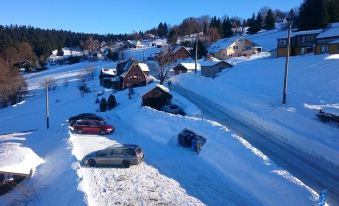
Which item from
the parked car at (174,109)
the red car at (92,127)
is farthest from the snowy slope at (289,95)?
the red car at (92,127)

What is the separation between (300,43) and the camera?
6644 centimetres

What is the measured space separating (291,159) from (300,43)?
149 feet

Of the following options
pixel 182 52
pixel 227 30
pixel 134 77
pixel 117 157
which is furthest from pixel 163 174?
pixel 227 30

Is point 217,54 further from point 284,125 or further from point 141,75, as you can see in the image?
point 284,125

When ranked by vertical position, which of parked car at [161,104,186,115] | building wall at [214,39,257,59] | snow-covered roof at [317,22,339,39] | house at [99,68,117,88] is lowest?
house at [99,68,117,88]

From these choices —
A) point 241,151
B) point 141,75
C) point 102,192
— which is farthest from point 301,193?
point 141,75

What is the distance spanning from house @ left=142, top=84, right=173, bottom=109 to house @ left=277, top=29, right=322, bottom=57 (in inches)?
1050

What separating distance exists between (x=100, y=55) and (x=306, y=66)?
115485mm

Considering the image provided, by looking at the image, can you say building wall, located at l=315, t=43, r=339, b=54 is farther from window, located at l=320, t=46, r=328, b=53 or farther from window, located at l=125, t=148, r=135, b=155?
window, located at l=125, t=148, r=135, b=155

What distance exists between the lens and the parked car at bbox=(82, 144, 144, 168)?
82.4 feet

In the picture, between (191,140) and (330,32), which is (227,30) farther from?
(191,140)

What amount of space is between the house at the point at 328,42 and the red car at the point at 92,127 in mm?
37234

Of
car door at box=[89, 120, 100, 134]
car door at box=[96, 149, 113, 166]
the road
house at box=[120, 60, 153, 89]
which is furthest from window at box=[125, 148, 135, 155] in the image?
house at box=[120, 60, 153, 89]

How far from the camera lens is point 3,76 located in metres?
A: 87.9
